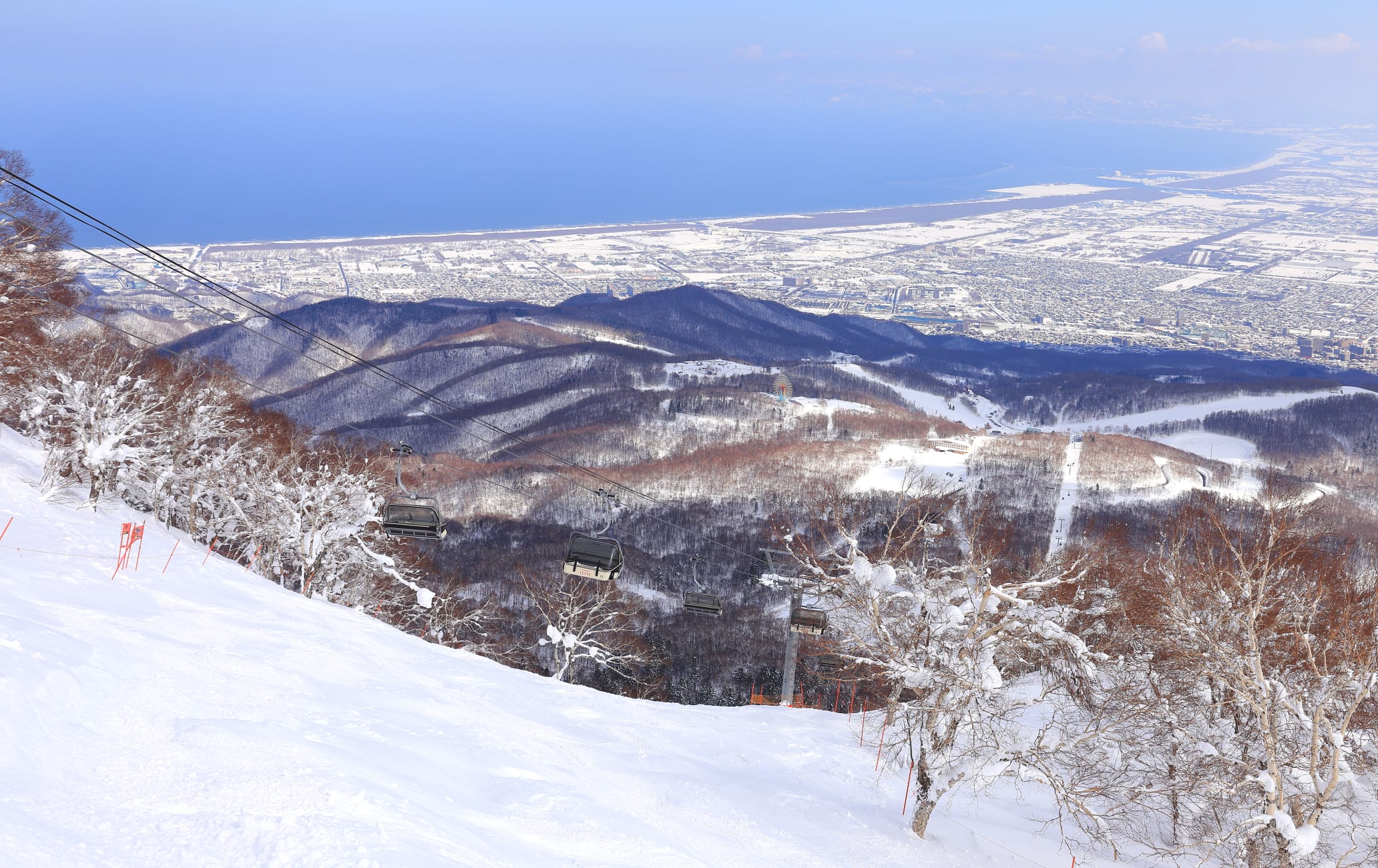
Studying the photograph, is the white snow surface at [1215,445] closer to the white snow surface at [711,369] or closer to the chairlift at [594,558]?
the white snow surface at [711,369]

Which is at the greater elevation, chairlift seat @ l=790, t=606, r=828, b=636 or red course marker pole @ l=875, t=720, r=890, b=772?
chairlift seat @ l=790, t=606, r=828, b=636

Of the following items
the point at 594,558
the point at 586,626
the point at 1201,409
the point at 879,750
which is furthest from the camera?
the point at 1201,409

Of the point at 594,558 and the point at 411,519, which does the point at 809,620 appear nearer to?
the point at 594,558

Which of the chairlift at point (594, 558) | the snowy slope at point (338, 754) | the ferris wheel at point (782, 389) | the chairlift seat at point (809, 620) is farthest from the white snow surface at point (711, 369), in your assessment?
the chairlift at point (594, 558)

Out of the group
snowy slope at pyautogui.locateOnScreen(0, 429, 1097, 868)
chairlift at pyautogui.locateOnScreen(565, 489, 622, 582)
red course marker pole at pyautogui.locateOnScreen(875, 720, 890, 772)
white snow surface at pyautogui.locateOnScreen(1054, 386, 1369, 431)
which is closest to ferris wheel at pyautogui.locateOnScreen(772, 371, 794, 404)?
white snow surface at pyautogui.locateOnScreen(1054, 386, 1369, 431)

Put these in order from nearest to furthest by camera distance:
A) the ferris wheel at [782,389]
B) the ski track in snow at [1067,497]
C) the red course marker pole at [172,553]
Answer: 1. the red course marker pole at [172,553]
2. the ski track in snow at [1067,497]
3. the ferris wheel at [782,389]

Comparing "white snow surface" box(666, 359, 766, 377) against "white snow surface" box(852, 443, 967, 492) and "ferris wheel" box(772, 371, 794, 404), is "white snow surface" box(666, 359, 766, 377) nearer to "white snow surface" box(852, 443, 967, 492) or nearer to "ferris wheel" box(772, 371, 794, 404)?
"ferris wheel" box(772, 371, 794, 404)

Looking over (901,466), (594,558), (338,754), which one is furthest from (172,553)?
(901,466)
